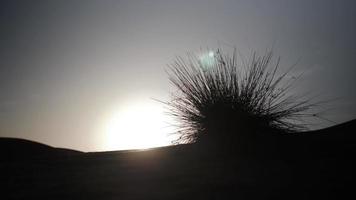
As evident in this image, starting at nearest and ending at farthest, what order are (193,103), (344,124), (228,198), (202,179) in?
1. (228,198)
2. (202,179)
3. (193,103)
4. (344,124)

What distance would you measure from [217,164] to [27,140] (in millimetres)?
3556

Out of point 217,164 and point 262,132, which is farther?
point 262,132

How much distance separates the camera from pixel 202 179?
1.49 m

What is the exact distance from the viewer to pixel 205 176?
5.10ft

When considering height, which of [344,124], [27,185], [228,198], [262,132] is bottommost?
[228,198]

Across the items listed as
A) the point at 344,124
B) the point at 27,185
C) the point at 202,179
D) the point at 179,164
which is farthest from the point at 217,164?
the point at 344,124

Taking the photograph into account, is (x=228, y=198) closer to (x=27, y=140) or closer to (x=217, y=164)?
(x=217, y=164)

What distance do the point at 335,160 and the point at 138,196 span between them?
1.11 m

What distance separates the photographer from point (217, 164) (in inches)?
74.5

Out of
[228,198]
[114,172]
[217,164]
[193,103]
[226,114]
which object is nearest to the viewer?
[228,198]

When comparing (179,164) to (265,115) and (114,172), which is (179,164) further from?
(265,115)

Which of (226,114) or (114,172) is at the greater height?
(226,114)

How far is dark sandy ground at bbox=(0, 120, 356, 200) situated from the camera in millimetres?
1263

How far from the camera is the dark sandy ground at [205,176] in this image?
126 cm
